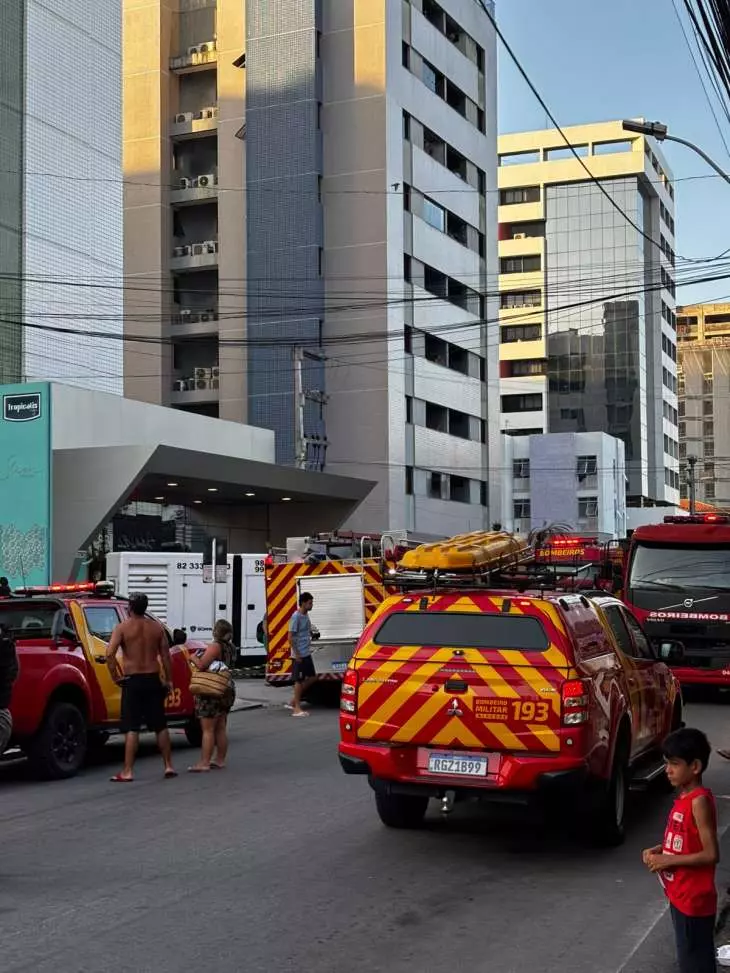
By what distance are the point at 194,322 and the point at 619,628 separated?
165ft

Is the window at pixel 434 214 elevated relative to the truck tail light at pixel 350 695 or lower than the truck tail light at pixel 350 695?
elevated

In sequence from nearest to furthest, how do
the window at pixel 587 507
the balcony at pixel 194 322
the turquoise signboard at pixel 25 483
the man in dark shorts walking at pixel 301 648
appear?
the man in dark shorts walking at pixel 301 648 < the turquoise signboard at pixel 25 483 < the balcony at pixel 194 322 < the window at pixel 587 507

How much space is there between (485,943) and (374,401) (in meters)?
47.8

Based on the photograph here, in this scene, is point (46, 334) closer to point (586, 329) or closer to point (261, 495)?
point (261, 495)

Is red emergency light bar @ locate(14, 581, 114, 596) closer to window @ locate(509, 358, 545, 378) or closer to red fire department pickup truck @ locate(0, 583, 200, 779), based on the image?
red fire department pickup truck @ locate(0, 583, 200, 779)

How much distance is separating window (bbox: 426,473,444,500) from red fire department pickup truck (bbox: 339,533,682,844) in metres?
47.6

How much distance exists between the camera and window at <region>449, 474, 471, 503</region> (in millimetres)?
61344

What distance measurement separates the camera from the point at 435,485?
5856 cm

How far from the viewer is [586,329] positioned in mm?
104750

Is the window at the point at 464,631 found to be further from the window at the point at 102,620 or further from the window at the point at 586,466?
the window at the point at 586,466

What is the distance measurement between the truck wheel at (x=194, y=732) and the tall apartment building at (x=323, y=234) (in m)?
34.7

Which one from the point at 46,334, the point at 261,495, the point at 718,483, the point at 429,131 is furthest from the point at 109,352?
the point at 718,483

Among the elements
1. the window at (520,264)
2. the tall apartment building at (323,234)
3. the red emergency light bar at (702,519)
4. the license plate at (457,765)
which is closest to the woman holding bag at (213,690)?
the license plate at (457,765)

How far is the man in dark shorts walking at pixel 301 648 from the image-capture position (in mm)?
19047
